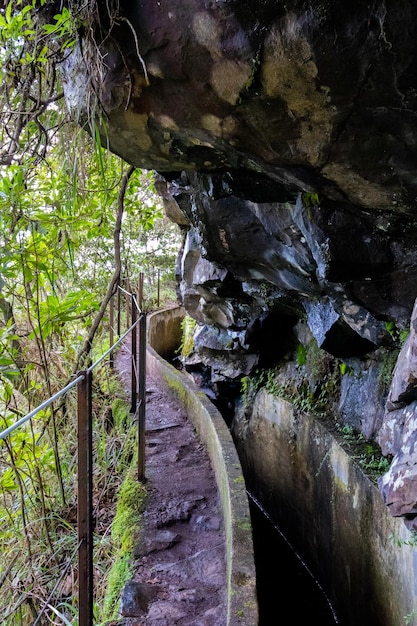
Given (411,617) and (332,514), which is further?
(332,514)

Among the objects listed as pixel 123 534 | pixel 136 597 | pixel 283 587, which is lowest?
pixel 283 587

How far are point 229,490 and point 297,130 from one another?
7.89 ft

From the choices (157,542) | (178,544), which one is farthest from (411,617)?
(157,542)

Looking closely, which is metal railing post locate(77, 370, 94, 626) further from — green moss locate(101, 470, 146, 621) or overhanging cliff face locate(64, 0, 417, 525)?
overhanging cliff face locate(64, 0, 417, 525)

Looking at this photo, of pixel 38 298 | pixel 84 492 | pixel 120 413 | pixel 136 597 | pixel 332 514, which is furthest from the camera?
pixel 120 413

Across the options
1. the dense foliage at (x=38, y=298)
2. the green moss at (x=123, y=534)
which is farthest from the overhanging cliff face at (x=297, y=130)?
the green moss at (x=123, y=534)

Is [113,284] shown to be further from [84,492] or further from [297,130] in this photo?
[84,492]

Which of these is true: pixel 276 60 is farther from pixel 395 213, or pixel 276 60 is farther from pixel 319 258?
pixel 319 258

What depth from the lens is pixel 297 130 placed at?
2.36 meters

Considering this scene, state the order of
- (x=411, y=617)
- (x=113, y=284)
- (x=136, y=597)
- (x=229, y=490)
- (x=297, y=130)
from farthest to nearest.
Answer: (x=113, y=284) < (x=229, y=490) < (x=411, y=617) < (x=136, y=597) < (x=297, y=130)

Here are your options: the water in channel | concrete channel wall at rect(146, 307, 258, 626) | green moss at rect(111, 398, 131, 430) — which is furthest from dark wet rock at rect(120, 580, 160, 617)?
green moss at rect(111, 398, 131, 430)

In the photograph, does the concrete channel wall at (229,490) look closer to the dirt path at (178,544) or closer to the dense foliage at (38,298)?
the dirt path at (178,544)

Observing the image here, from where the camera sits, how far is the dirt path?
2457 mm

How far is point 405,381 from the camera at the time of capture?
8.48ft
